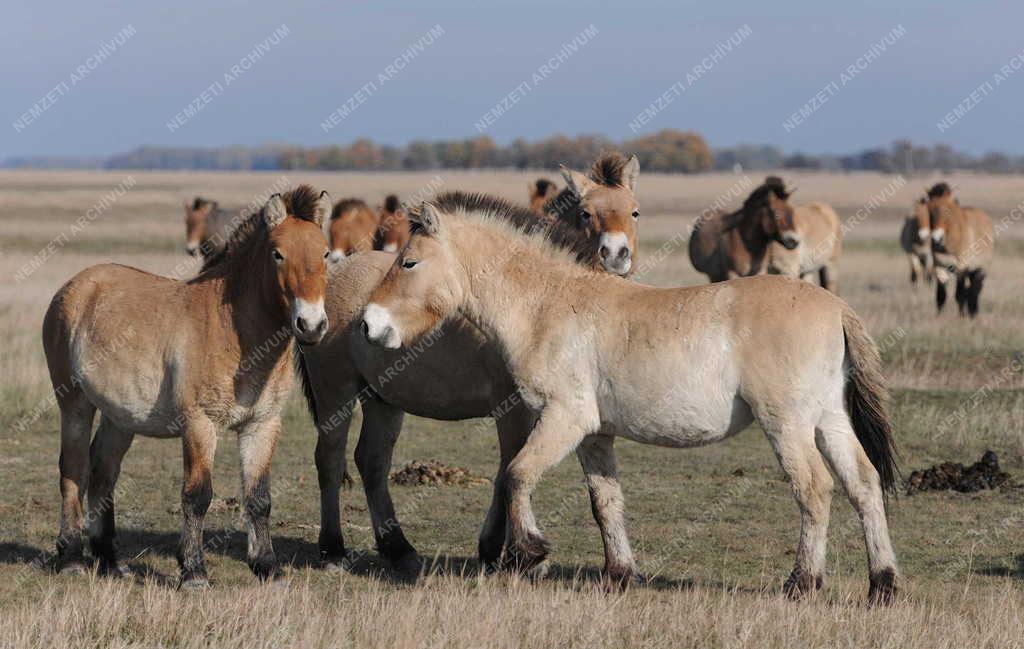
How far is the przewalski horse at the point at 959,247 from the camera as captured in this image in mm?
21875

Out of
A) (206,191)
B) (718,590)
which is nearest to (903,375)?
(718,590)

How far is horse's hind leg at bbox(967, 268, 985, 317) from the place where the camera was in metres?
21.2

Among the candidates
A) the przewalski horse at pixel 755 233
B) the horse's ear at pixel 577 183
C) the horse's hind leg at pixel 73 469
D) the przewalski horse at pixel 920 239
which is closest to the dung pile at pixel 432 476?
the horse's ear at pixel 577 183

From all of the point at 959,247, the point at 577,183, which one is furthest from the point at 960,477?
the point at 959,247

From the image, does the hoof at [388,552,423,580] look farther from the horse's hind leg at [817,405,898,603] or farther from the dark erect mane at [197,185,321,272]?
the horse's hind leg at [817,405,898,603]

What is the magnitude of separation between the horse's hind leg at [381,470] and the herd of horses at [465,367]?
15mm

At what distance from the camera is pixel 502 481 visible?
25.3 feet

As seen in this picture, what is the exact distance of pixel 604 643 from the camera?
588cm

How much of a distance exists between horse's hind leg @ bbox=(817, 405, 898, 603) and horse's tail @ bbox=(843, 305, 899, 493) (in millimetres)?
203

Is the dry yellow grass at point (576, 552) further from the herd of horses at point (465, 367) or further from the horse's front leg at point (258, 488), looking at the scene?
the herd of horses at point (465, 367)

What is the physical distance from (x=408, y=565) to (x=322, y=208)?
234cm

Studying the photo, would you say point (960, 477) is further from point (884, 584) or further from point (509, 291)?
point (509, 291)

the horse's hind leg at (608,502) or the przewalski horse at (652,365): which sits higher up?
the przewalski horse at (652,365)

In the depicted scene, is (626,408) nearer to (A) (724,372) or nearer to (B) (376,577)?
(A) (724,372)
